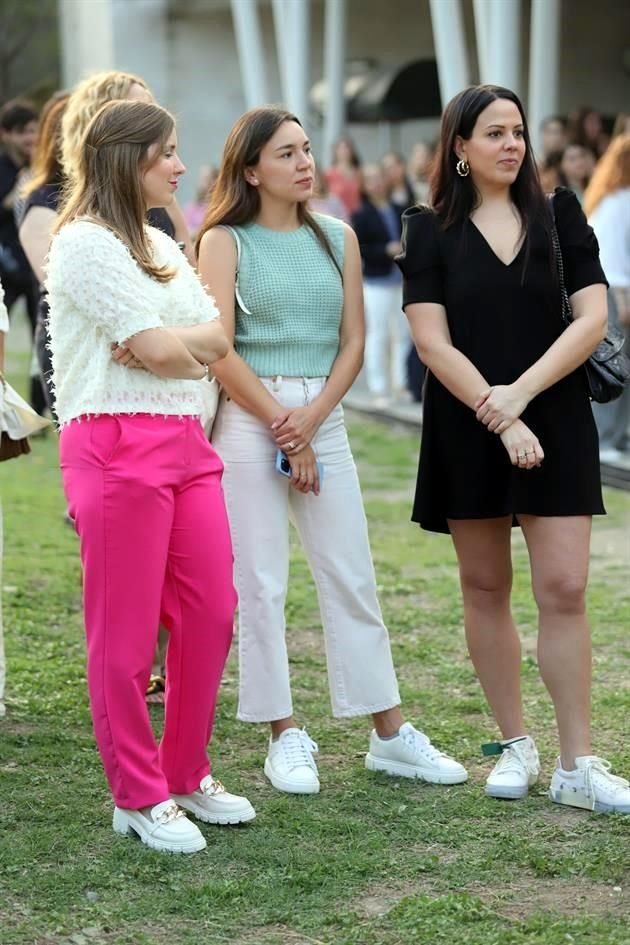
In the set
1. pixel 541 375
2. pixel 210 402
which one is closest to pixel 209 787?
pixel 210 402

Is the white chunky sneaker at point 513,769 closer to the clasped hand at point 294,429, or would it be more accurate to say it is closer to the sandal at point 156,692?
the clasped hand at point 294,429

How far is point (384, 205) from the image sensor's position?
560 inches

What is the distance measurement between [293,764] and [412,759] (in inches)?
14.4

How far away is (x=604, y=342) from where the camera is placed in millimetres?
4570

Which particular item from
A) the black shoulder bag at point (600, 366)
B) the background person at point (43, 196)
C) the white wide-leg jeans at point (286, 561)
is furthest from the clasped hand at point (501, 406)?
the background person at point (43, 196)

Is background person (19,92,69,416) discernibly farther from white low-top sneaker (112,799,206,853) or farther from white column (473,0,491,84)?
white column (473,0,491,84)

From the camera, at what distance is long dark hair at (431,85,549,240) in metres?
4.47

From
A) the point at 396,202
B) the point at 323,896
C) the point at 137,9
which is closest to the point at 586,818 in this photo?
the point at 323,896

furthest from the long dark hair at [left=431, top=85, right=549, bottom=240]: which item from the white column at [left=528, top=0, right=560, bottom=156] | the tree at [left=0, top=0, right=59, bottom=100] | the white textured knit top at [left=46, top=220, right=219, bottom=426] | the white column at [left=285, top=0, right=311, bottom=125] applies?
the tree at [left=0, top=0, right=59, bottom=100]

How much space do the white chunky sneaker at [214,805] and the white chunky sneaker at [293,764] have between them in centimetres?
29

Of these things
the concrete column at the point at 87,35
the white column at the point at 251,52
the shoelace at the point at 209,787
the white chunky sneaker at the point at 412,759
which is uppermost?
the concrete column at the point at 87,35

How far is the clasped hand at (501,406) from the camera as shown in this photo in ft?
14.2

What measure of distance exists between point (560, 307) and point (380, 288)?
9250 millimetres

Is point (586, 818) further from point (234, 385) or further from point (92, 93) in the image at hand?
point (92, 93)
